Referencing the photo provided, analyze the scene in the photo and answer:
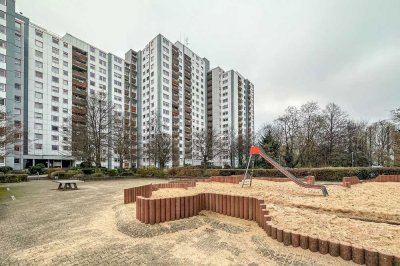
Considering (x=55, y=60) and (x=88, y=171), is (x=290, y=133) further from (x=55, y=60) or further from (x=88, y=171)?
(x=55, y=60)

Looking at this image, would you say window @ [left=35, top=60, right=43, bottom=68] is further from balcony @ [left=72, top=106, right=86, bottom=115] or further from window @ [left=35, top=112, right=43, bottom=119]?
balcony @ [left=72, top=106, right=86, bottom=115]

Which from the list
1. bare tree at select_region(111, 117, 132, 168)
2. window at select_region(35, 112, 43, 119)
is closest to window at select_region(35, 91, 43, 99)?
window at select_region(35, 112, 43, 119)

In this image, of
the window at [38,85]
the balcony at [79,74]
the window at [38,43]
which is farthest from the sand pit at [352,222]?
the balcony at [79,74]

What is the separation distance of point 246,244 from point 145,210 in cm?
292

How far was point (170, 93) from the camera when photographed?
69.2 meters

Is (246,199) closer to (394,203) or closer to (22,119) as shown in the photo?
(394,203)

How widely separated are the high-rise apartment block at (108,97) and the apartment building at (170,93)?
0.29 metres

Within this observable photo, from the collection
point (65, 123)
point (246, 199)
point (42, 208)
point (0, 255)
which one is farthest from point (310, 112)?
point (65, 123)

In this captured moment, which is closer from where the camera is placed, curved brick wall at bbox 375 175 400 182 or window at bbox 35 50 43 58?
curved brick wall at bbox 375 175 400 182

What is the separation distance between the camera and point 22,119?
155ft

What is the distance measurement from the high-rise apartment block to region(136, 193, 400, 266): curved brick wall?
899 inches

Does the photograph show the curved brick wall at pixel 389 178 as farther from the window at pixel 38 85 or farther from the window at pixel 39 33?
the window at pixel 39 33

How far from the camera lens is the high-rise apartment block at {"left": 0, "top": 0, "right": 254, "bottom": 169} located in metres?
43.4

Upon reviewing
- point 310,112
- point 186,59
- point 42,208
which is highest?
point 186,59
